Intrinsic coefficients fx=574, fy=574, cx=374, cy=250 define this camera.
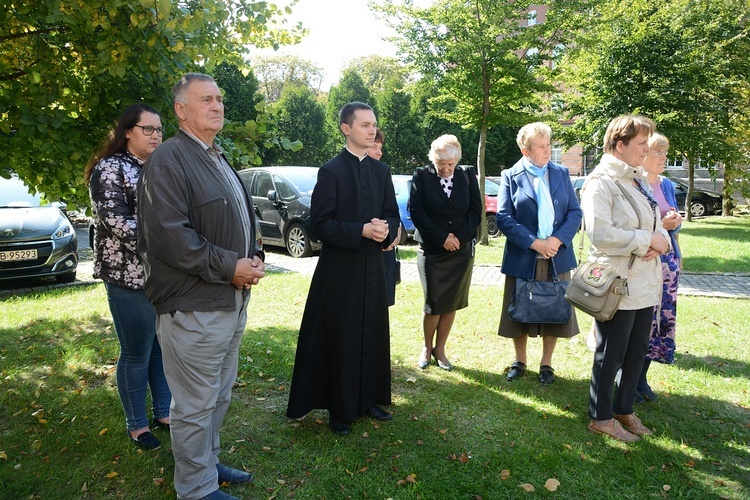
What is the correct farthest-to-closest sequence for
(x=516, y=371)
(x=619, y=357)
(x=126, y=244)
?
(x=516, y=371) < (x=619, y=357) < (x=126, y=244)

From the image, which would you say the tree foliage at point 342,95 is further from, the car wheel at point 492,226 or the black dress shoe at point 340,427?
the black dress shoe at point 340,427

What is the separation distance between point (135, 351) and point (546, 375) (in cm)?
344

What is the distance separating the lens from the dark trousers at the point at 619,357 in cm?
405

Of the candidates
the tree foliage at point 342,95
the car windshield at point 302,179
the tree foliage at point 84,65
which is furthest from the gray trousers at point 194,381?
the tree foliage at point 342,95

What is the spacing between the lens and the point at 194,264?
2844 mm

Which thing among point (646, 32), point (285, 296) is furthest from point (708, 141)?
point (285, 296)

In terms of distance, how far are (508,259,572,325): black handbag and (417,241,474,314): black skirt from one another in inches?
23.8

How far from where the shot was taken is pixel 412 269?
35.7ft

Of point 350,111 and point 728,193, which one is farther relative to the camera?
point 728,193

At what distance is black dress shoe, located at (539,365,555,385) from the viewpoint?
512 centimetres

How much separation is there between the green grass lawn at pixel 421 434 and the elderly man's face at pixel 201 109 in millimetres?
2113

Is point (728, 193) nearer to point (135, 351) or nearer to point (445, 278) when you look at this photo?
point (445, 278)

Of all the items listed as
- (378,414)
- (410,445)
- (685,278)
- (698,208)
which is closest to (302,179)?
(685,278)

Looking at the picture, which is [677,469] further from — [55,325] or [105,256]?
[55,325]
